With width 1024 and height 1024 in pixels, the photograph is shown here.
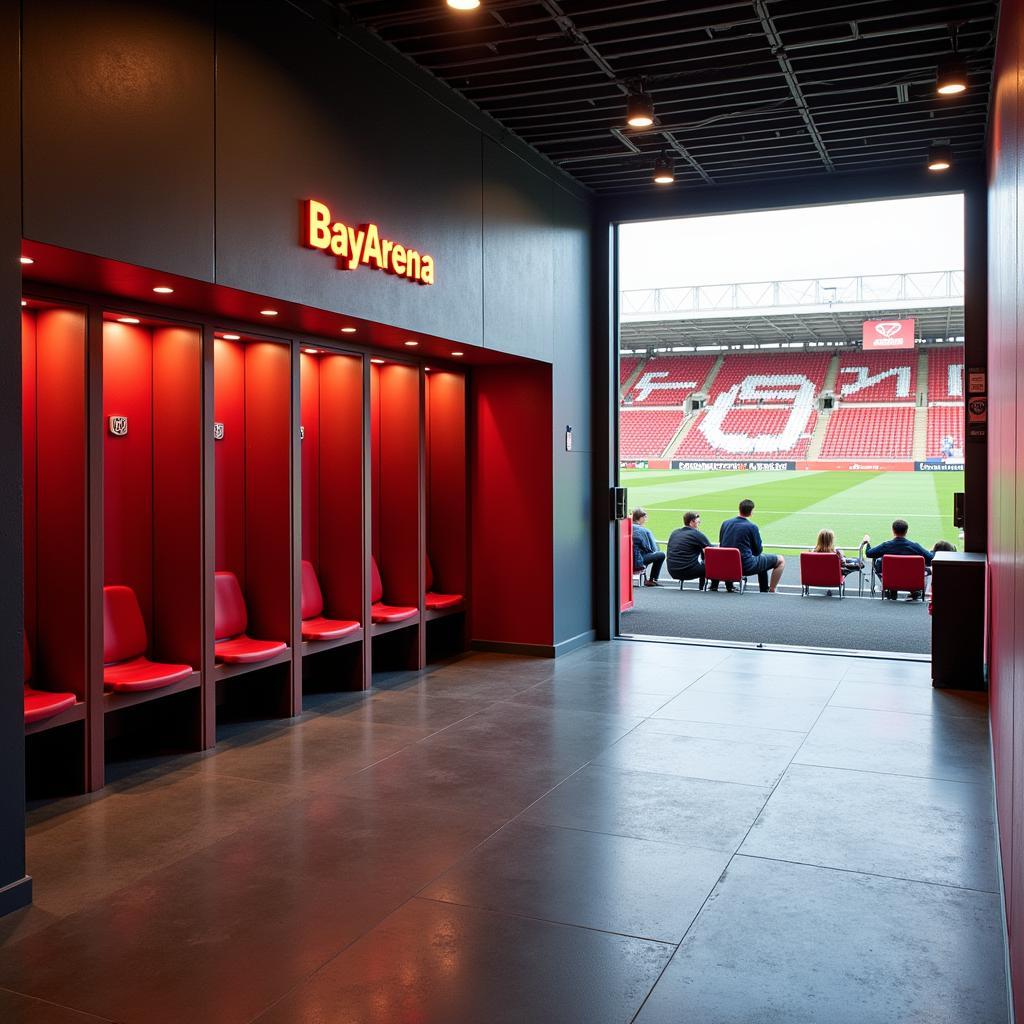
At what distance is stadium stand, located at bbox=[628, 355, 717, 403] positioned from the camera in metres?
43.4

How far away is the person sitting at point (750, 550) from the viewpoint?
13.2 m

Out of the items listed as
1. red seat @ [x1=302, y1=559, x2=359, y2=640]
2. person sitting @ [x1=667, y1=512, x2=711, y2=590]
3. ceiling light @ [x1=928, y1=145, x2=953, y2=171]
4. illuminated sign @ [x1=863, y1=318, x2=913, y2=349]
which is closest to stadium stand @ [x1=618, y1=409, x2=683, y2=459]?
illuminated sign @ [x1=863, y1=318, x2=913, y2=349]

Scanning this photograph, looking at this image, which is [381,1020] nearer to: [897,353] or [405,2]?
[405,2]

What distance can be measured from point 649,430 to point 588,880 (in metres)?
40.8

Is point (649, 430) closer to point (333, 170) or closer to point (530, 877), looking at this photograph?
point (333, 170)

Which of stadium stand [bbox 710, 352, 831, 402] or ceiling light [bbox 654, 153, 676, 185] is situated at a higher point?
stadium stand [bbox 710, 352, 831, 402]

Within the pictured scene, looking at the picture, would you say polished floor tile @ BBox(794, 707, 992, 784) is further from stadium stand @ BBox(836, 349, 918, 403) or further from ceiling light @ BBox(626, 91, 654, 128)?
stadium stand @ BBox(836, 349, 918, 403)

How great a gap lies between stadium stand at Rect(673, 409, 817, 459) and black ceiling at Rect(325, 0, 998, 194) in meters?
34.6

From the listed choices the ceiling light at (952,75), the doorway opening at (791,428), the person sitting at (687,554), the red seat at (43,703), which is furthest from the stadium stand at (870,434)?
the red seat at (43,703)

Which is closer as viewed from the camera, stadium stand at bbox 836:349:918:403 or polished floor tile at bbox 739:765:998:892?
polished floor tile at bbox 739:765:998:892

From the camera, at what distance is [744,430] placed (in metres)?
42.8

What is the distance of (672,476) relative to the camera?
4725 centimetres

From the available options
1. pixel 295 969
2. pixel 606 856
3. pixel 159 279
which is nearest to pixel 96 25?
pixel 159 279

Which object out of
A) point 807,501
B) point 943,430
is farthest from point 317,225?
point 943,430
